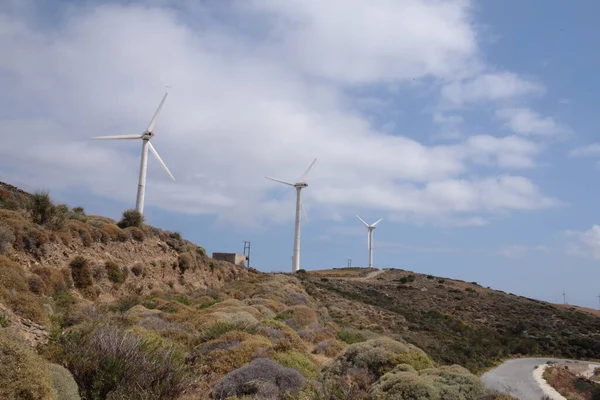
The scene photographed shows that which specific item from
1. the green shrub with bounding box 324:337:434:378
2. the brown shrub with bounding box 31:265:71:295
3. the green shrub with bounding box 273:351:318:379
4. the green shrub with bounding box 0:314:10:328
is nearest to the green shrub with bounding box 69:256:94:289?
the brown shrub with bounding box 31:265:71:295

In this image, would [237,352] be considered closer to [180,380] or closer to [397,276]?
[180,380]

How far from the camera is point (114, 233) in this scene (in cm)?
3191

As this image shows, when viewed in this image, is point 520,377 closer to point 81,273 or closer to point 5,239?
point 81,273

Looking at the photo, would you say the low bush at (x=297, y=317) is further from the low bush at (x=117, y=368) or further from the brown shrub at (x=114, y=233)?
the low bush at (x=117, y=368)

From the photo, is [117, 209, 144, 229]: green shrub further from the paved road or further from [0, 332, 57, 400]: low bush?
[0, 332, 57, 400]: low bush

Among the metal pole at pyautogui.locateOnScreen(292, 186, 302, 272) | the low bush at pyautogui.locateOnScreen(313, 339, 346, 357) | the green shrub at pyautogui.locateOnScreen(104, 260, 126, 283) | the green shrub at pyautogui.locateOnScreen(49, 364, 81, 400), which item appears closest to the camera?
the green shrub at pyautogui.locateOnScreen(49, 364, 81, 400)

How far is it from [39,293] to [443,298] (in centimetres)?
6873

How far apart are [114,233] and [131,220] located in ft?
20.9

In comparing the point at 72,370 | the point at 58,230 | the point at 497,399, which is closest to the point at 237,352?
the point at 72,370

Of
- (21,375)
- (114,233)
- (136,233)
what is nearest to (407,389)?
(21,375)

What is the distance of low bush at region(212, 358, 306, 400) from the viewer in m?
11.5

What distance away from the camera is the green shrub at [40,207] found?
2702cm

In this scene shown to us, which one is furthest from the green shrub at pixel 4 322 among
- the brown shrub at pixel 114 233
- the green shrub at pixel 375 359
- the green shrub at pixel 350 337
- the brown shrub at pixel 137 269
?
the brown shrub at pixel 114 233

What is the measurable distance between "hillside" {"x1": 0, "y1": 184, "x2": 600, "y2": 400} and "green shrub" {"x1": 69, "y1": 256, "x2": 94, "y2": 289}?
7cm
